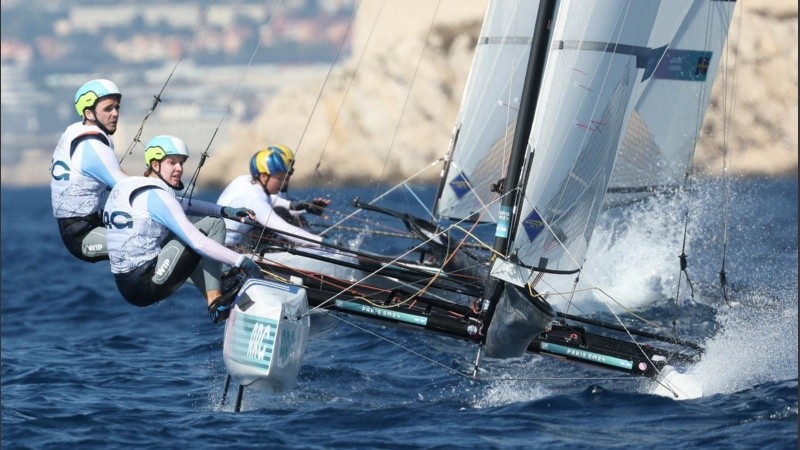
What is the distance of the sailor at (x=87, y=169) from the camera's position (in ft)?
24.1

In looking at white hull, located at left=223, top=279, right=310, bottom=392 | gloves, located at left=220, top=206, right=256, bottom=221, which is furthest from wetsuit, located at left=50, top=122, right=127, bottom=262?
white hull, located at left=223, top=279, right=310, bottom=392

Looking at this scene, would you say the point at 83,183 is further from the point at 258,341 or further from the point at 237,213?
the point at 258,341

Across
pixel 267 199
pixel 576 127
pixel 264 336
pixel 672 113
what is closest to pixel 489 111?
pixel 672 113

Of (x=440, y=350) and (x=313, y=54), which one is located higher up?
(x=313, y=54)

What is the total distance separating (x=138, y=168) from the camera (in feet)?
262

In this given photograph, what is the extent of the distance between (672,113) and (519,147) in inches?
150

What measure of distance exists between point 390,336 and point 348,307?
5.86ft

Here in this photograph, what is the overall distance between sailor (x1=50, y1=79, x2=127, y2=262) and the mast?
2157mm

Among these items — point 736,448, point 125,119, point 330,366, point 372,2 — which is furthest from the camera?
point 125,119

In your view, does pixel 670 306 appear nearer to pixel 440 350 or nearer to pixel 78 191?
pixel 440 350

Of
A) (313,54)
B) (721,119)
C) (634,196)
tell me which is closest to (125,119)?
(313,54)

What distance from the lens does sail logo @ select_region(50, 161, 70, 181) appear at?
7422 millimetres

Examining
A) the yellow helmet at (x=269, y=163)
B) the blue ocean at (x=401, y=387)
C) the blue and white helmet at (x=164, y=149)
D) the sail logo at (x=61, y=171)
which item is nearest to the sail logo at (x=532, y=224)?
Result: the blue ocean at (x=401, y=387)

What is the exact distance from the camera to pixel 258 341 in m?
6.70
